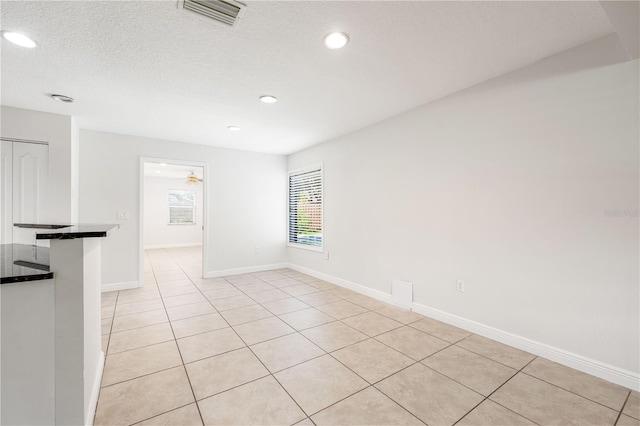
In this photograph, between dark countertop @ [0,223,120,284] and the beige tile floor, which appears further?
the beige tile floor

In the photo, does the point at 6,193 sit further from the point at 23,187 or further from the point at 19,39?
the point at 19,39

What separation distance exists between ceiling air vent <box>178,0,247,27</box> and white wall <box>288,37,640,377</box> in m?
2.34

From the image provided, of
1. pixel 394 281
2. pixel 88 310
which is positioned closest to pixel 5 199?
pixel 88 310

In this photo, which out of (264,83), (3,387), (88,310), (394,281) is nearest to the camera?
(3,387)

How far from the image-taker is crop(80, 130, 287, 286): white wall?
4316mm

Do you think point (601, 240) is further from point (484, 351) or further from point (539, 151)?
point (484, 351)

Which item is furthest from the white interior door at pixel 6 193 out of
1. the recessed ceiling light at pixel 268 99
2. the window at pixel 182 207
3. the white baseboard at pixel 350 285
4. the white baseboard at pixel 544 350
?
the window at pixel 182 207

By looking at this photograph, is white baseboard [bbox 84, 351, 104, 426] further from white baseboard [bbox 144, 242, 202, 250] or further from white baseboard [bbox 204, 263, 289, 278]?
white baseboard [bbox 144, 242, 202, 250]

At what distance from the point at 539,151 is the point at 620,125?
0.49m

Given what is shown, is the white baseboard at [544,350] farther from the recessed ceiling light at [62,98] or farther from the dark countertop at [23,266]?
the recessed ceiling light at [62,98]

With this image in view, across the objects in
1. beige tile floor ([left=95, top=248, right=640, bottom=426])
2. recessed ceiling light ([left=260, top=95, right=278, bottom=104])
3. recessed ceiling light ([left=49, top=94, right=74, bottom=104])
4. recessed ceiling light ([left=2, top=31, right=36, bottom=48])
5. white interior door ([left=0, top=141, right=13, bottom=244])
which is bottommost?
beige tile floor ([left=95, top=248, right=640, bottom=426])

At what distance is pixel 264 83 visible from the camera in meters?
2.73

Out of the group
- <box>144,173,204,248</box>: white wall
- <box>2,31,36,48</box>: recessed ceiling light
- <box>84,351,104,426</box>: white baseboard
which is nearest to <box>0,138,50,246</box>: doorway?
<box>2,31,36,48</box>: recessed ceiling light

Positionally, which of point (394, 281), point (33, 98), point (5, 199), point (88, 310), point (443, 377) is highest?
point (33, 98)
